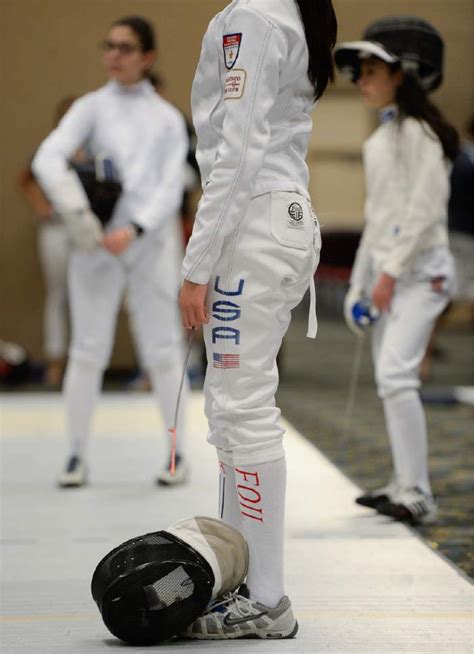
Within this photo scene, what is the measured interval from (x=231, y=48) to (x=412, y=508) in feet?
5.92

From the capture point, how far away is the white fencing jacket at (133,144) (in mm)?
4336

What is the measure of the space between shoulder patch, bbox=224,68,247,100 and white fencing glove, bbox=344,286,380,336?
1580 millimetres

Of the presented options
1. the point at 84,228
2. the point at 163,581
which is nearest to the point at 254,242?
the point at 163,581

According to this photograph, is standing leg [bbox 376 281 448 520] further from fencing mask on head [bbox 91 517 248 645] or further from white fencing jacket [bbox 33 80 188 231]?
fencing mask on head [bbox 91 517 248 645]

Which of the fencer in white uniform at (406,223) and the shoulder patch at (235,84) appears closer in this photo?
the shoulder patch at (235,84)

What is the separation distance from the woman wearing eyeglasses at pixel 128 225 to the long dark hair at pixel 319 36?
1.79m

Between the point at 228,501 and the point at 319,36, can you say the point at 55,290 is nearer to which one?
the point at 228,501

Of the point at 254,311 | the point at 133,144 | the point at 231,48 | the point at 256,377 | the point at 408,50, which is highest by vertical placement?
the point at 231,48

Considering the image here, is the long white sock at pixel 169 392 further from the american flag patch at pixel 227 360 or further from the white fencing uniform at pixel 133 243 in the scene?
the american flag patch at pixel 227 360

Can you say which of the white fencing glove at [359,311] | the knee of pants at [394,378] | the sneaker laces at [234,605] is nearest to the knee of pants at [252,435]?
the sneaker laces at [234,605]

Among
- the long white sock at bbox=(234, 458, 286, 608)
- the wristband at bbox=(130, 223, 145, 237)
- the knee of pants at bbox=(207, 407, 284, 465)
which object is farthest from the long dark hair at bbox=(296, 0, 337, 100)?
the wristband at bbox=(130, 223, 145, 237)

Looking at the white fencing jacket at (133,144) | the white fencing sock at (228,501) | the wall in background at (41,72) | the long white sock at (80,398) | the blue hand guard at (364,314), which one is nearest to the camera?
the white fencing sock at (228,501)

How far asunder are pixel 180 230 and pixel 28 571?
4088mm

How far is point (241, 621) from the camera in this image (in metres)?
2.51
